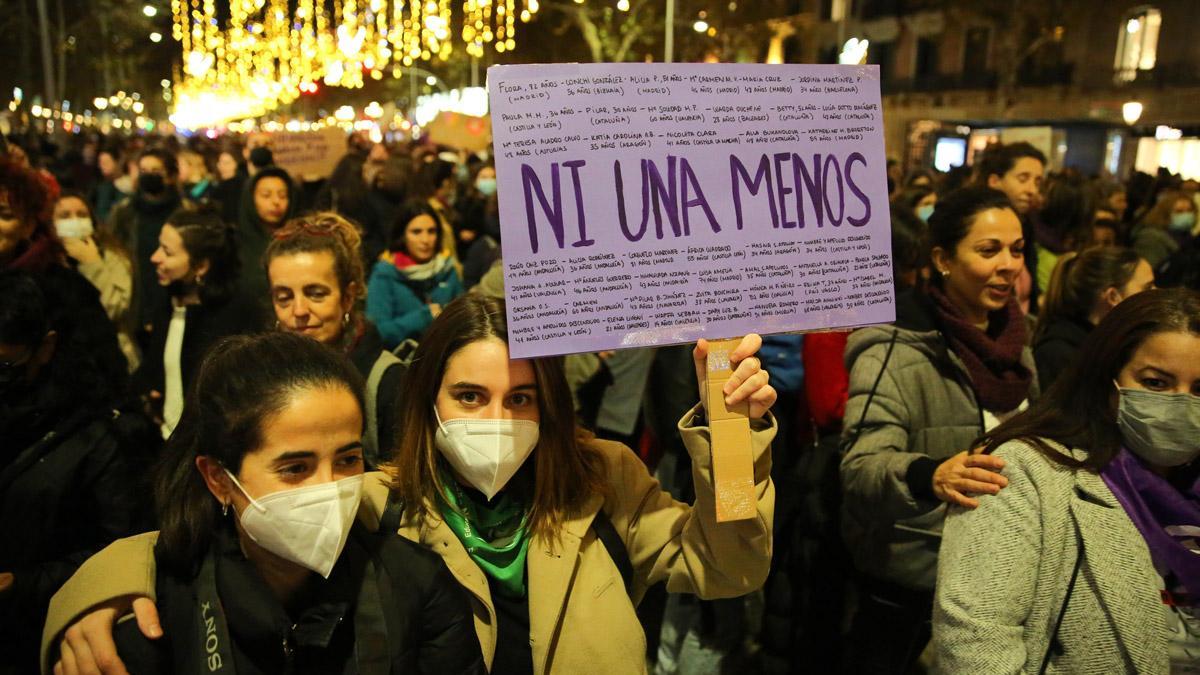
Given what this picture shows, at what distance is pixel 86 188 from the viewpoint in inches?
549

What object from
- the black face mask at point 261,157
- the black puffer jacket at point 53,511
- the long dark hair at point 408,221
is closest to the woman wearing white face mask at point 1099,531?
the black puffer jacket at point 53,511

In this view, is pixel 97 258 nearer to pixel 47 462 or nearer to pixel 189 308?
pixel 189 308

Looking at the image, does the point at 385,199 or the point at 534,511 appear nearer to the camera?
the point at 534,511

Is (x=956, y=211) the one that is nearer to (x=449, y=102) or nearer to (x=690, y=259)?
(x=690, y=259)

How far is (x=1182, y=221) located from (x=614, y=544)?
971 cm

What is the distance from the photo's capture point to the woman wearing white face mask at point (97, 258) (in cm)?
598

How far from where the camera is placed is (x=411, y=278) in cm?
597

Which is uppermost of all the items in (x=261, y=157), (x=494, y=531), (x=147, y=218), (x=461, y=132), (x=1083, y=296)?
(x=461, y=132)

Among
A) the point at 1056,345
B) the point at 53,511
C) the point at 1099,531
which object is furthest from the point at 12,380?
the point at 1056,345

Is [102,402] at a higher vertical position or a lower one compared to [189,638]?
higher

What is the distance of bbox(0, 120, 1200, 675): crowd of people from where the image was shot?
6.25ft

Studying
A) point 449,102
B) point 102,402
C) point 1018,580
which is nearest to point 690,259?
point 1018,580

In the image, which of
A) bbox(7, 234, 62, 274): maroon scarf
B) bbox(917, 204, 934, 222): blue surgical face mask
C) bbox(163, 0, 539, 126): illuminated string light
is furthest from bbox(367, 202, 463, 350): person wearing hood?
bbox(163, 0, 539, 126): illuminated string light

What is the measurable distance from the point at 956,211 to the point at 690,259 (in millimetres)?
1854
